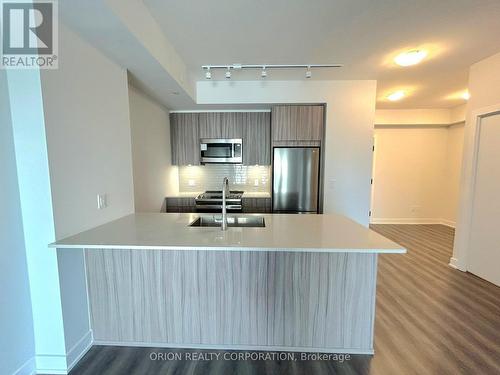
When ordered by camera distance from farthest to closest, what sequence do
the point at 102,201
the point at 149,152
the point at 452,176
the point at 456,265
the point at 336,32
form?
1. the point at 452,176
2. the point at 149,152
3. the point at 456,265
4. the point at 336,32
5. the point at 102,201

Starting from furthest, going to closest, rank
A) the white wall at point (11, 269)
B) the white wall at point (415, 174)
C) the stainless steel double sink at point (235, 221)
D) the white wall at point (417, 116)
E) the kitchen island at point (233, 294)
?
the white wall at point (415, 174), the white wall at point (417, 116), the stainless steel double sink at point (235, 221), the kitchen island at point (233, 294), the white wall at point (11, 269)

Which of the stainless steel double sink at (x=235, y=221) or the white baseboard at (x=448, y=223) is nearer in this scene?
the stainless steel double sink at (x=235, y=221)

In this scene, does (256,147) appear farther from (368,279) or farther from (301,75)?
(368,279)

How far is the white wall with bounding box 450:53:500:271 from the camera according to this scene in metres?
2.65

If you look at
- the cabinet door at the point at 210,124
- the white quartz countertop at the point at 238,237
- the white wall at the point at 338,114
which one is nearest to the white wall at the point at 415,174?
the white wall at the point at 338,114

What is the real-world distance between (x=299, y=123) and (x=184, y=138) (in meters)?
2.00

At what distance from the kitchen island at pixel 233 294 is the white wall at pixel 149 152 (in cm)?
139

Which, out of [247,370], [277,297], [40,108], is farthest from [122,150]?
[247,370]

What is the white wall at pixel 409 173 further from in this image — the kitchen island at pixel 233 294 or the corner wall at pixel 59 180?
the corner wall at pixel 59 180

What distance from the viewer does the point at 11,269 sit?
1378 mm

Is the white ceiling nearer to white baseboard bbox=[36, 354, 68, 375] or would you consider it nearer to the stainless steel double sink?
the stainless steel double sink

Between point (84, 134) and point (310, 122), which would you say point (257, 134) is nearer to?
point (310, 122)

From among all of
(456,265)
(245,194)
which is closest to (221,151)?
(245,194)

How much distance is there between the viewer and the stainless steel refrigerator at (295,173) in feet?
11.6
